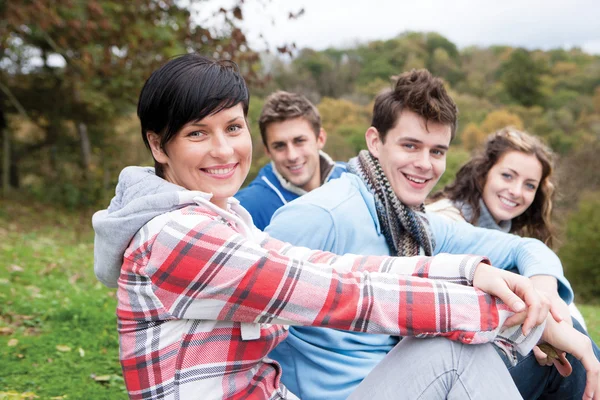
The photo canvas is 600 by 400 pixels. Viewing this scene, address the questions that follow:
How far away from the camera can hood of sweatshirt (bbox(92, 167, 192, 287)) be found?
1443 mm

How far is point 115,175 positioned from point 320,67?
25.6 meters

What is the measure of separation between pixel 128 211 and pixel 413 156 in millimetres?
1413

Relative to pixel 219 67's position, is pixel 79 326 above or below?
below

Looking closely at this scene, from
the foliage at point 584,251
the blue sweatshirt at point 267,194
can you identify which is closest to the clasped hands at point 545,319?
the blue sweatshirt at point 267,194

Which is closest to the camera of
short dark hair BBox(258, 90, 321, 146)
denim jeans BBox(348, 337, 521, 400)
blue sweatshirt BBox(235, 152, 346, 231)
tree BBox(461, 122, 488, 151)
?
denim jeans BBox(348, 337, 521, 400)

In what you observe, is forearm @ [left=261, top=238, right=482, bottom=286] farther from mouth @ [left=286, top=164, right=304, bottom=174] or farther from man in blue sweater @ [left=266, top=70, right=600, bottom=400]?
mouth @ [left=286, top=164, right=304, bottom=174]

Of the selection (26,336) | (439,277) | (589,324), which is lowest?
(589,324)

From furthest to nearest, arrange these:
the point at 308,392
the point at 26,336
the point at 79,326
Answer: the point at 79,326 < the point at 26,336 < the point at 308,392

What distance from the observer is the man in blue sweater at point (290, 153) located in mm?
4270

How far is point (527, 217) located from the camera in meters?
4.10

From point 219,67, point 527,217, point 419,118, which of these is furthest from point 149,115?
point 527,217

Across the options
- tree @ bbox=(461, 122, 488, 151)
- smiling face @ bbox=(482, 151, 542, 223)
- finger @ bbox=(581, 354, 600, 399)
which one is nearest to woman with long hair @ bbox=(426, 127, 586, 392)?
smiling face @ bbox=(482, 151, 542, 223)

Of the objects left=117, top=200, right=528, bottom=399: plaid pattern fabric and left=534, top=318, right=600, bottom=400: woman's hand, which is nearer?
left=117, top=200, right=528, bottom=399: plaid pattern fabric

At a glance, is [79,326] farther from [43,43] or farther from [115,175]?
[115,175]
